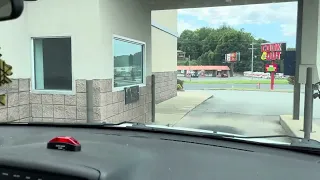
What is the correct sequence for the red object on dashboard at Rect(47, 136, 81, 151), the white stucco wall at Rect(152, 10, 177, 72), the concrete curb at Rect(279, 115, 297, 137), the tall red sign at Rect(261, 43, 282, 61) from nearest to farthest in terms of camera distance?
the red object on dashboard at Rect(47, 136, 81, 151), the concrete curb at Rect(279, 115, 297, 137), the white stucco wall at Rect(152, 10, 177, 72), the tall red sign at Rect(261, 43, 282, 61)

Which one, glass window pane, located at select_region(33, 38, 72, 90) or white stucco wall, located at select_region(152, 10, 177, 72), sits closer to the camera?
glass window pane, located at select_region(33, 38, 72, 90)

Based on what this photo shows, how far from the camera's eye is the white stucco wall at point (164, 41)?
1414cm

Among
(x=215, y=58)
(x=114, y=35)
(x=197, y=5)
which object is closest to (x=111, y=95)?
(x=114, y=35)

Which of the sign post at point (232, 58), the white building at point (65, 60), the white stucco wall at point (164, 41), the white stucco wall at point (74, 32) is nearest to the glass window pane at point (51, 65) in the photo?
the white building at point (65, 60)

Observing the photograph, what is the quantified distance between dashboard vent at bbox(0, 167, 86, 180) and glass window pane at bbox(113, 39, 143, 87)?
17.6 feet

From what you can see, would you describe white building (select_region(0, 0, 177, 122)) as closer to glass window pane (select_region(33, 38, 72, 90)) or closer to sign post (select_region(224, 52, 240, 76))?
glass window pane (select_region(33, 38, 72, 90))

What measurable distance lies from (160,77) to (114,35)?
327 inches

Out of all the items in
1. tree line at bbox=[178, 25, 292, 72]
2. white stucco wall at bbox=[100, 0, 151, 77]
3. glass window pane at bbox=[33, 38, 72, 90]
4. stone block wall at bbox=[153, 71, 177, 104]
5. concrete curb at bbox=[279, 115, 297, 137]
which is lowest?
concrete curb at bbox=[279, 115, 297, 137]

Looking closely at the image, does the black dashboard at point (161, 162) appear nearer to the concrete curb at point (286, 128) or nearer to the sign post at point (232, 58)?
the concrete curb at point (286, 128)

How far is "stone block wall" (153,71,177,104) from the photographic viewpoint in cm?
1427

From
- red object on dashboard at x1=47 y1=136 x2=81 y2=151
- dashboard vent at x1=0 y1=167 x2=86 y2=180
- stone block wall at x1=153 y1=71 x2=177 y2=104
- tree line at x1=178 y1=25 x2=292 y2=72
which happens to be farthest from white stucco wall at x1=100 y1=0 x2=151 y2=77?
tree line at x1=178 y1=25 x2=292 y2=72

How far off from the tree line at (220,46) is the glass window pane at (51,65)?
35012 mm

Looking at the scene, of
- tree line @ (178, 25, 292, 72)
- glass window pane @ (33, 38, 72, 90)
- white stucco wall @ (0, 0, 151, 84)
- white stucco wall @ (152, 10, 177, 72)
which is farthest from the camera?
tree line @ (178, 25, 292, 72)

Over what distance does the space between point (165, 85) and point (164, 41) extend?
1931 mm
